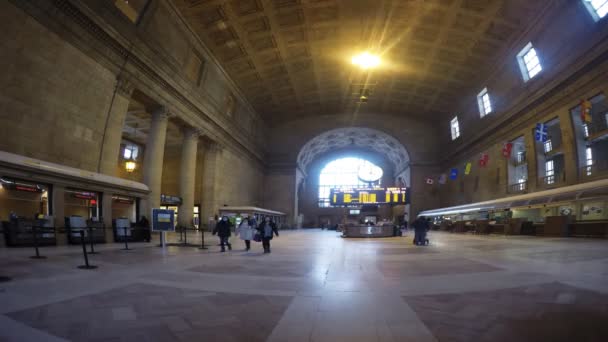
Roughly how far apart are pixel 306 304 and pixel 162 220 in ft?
30.4

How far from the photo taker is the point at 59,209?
36.7ft

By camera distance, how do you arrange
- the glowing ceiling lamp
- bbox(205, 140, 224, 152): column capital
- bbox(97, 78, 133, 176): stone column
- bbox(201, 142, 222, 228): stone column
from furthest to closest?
bbox(205, 140, 224, 152): column capital < bbox(201, 142, 222, 228): stone column < the glowing ceiling lamp < bbox(97, 78, 133, 176): stone column

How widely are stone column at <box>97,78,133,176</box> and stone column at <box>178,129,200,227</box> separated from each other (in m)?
6.90

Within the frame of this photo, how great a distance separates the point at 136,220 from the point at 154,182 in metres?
3.88

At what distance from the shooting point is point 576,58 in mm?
17578

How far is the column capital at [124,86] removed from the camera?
15953mm

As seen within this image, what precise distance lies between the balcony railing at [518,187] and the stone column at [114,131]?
2625 centimetres

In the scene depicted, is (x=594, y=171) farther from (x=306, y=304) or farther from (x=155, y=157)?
(x=155, y=157)

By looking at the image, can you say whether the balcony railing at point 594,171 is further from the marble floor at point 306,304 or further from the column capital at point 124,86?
the column capital at point 124,86

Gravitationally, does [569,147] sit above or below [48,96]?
below

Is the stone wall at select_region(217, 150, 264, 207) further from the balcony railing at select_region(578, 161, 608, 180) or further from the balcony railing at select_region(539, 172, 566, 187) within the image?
the balcony railing at select_region(578, 161, 608, 180)

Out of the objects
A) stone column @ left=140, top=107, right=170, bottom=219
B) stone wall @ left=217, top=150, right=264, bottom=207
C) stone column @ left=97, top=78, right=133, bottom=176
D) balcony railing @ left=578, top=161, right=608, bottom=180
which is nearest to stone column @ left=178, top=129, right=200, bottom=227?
stone column @ left=140, top=107, right=170, bottom=219

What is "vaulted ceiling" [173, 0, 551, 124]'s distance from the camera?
1998 centimetres

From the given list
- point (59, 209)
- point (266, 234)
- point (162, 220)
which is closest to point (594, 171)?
point (266, 234)
